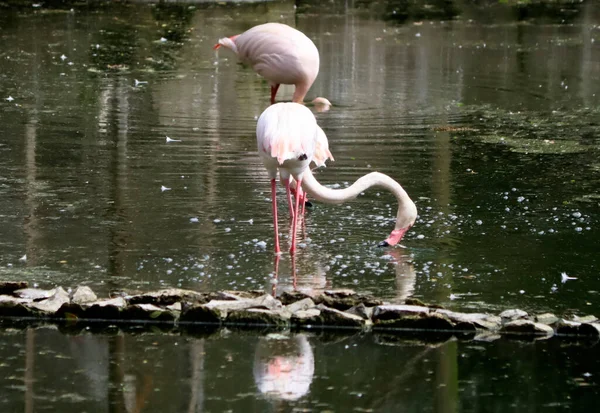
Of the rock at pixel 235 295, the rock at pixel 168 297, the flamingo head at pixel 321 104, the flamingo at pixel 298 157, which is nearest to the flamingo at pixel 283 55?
the flamingo head at pixel 321 104

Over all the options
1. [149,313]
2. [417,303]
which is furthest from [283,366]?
[417,303]

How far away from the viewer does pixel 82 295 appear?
6387 millimetres

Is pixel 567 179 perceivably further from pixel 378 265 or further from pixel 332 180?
pixel 378 265

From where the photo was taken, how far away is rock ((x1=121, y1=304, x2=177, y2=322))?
625 centimetres

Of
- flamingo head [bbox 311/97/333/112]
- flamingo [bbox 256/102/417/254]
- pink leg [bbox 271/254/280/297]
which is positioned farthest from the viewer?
flamingo head [bbox 311/97/333/112]

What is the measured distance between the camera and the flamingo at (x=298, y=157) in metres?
7.73

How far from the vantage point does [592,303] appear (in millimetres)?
6672

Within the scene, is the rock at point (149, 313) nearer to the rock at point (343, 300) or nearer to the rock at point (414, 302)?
the rock at point (343, 300)

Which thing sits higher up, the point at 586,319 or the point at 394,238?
the point at 394,238

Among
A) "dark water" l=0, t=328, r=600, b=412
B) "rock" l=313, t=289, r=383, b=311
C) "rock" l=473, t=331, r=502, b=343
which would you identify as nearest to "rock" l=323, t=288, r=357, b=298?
"rock" l=313, t=289, r=383, b=311

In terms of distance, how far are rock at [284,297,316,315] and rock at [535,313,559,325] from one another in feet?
4.05

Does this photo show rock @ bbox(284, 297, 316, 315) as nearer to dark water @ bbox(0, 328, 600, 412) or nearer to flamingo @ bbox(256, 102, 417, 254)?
dark water @ bbox(0, 328, 600, 412)

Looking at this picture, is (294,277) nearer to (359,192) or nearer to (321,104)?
(359,192)

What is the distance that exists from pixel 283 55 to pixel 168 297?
5902 millimetres
